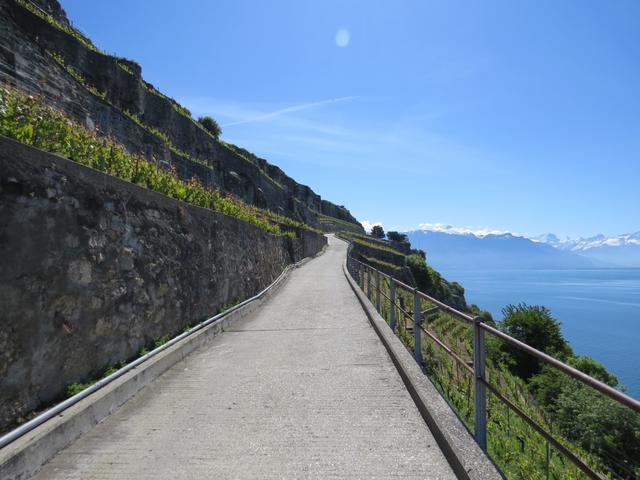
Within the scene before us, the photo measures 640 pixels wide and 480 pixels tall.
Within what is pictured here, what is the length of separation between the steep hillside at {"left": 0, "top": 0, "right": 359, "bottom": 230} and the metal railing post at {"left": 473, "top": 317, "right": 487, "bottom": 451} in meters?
7.97

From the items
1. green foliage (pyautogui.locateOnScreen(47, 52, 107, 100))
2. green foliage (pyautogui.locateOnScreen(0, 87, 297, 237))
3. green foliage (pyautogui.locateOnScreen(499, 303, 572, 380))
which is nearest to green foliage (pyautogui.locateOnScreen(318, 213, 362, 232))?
green foliage (pyautogui.locateOnScreen(499, 303, 572, 380))

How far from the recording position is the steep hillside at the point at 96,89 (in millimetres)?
11035

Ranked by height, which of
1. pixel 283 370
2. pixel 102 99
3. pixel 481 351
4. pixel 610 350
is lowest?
pixel 610 350

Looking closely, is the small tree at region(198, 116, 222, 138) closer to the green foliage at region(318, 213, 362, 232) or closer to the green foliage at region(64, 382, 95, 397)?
the green foliage at region(318, 213, 362, 232)

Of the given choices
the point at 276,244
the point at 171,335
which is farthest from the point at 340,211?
the point at 171,335

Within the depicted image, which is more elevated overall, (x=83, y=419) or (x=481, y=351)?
(x=481, y=351)

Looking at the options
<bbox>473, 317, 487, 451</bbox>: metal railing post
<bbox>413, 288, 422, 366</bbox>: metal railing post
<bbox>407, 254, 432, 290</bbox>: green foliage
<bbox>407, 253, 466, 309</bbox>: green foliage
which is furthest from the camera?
<bbox>407, 254, 432, 290</bbox>: green foliage

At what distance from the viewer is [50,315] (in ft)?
13.2

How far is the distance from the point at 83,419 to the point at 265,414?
1.82 m

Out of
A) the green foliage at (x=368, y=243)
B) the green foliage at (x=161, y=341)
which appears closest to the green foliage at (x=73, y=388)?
the green foliage at (x=161, y=341)

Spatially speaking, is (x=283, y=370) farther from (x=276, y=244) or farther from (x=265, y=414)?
(x=276, y=244)

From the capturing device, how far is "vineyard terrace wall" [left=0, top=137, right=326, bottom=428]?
360 centimetres

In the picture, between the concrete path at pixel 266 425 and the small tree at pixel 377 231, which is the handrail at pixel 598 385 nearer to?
the concrete path at pixel 266 425

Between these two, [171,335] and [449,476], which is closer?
[449,476]
